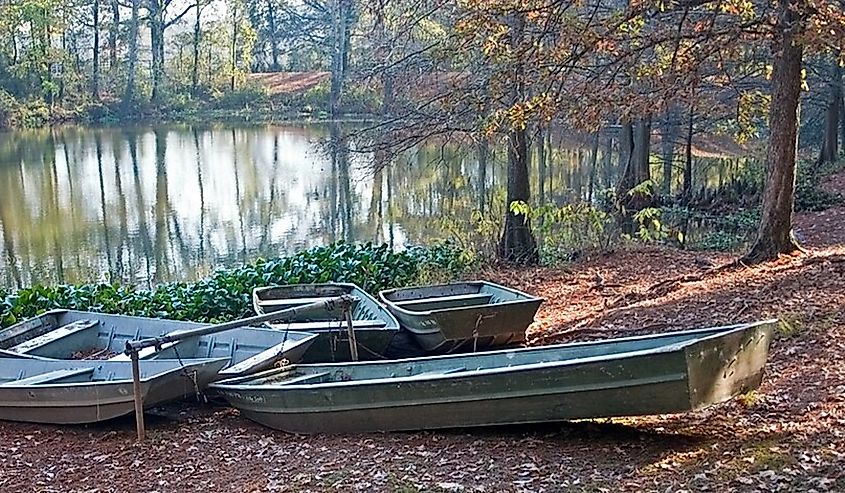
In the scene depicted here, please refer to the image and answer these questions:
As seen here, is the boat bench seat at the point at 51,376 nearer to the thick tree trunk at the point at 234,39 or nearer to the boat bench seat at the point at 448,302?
the boat bench seat at the point at 448,302

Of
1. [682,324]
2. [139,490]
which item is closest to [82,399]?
[139,490]

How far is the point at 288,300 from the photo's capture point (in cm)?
941

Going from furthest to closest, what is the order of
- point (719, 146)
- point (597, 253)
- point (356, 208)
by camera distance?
point (719, 146) → point (356, 208) → point (597, 253)

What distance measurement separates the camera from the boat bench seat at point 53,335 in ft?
26.0

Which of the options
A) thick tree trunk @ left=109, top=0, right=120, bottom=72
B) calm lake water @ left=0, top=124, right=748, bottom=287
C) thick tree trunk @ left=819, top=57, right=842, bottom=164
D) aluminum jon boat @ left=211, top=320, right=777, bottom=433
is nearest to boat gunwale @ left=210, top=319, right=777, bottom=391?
aluminum jon boat @ left=211, top=320, right=777, bottom=433

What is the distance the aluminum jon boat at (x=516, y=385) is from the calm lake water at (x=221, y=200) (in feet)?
19.5

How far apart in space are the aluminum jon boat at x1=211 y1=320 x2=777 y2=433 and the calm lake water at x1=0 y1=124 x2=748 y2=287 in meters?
5.96

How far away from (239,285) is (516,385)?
20.3 ft

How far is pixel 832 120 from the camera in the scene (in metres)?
20.9

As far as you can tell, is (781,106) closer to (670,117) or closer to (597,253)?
(597,253)

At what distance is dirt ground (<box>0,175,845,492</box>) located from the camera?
4652mm

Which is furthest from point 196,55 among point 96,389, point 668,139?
point 96,389

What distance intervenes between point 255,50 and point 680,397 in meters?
53.2

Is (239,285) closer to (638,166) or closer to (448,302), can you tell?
(448,302)
